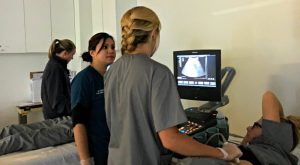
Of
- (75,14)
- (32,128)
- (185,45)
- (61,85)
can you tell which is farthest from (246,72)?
(75,14)

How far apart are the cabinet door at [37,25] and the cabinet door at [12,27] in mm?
75

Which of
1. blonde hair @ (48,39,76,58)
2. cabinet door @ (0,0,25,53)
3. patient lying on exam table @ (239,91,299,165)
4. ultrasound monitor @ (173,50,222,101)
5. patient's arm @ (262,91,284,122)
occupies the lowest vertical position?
patient lying on exam table @ (239,91,299,165)

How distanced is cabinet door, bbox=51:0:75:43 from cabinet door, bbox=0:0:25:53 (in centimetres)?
42

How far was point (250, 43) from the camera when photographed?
7.11 ft

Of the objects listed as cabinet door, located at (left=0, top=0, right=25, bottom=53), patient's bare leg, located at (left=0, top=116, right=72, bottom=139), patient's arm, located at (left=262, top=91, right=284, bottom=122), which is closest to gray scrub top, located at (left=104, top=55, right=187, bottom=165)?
patient's arm, located at (left=262, top=91, right=284, bottom=122)

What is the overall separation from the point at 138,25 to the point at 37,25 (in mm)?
3280

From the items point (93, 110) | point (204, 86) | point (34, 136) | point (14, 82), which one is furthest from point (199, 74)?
point (14, 82)

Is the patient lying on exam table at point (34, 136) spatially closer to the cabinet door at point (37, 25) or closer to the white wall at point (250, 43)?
the white wall at point (250, 43)

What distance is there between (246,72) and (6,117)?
3.23 m

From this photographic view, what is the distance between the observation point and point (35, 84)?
13.1 ft

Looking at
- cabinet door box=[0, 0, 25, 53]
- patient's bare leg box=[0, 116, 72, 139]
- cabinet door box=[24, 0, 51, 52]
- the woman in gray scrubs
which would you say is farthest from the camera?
cabinet door box=[24, 0, 51, 52]

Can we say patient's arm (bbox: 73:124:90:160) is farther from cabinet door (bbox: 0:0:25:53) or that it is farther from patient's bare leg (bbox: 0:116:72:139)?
cabinet door (bbox: 0:0:25:53)

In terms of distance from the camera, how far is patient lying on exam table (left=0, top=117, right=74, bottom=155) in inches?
83.8

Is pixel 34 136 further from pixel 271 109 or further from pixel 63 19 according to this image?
pixel 63 19
